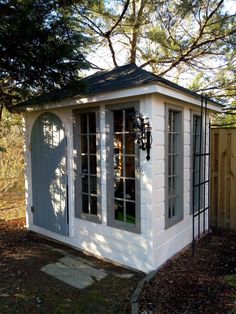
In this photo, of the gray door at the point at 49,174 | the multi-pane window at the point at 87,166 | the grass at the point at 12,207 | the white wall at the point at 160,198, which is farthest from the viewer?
the grass at the point at 12,207

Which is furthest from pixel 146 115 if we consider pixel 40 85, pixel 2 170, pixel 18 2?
pixel 2 170

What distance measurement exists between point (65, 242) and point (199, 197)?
7.75 ft

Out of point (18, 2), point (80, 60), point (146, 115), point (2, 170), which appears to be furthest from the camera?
point (2, 170)

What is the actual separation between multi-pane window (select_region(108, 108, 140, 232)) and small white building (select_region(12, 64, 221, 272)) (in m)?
0.01

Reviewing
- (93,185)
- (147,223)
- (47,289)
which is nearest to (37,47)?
(93,185)

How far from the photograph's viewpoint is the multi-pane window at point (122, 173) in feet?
12.1

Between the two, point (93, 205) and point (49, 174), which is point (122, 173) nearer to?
point (93, 205)

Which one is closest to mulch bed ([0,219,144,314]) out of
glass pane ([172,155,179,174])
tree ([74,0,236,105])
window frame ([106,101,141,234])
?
window frame ([106,101,141,234])

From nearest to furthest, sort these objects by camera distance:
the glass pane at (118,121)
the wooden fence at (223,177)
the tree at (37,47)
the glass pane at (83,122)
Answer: the tree at (37,47) < the glass pane at (118,121) < the glass pane at (83,122) < the wooden fence at (223,177)

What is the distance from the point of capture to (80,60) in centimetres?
371

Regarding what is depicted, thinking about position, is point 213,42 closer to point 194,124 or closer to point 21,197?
point 194,124

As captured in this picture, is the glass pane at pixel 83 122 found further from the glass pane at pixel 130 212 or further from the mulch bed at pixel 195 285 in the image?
the mulch bed at pixel 195 285

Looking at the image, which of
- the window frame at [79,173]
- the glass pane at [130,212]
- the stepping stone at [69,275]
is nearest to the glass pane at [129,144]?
the window frame at [79,173]

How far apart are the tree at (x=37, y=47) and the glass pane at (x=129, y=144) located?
111 cm
